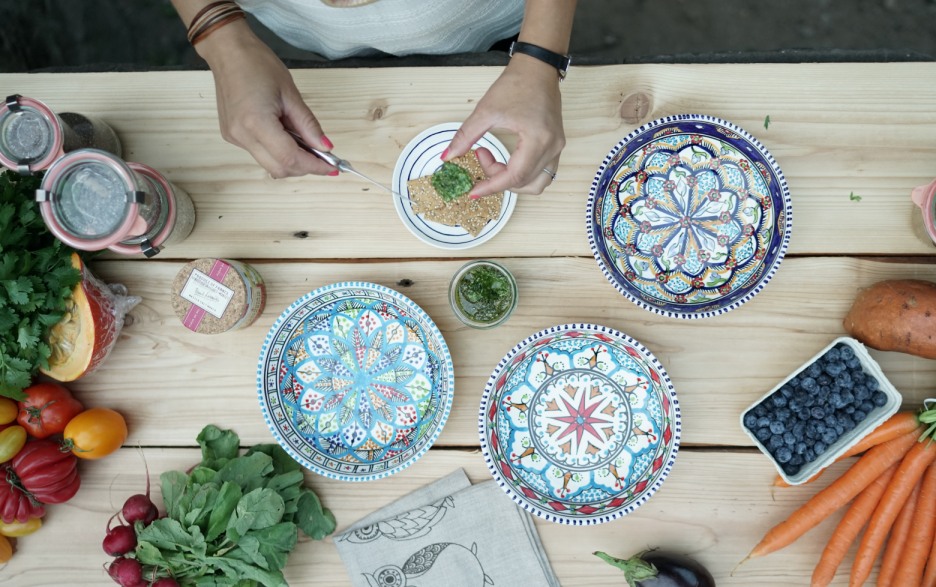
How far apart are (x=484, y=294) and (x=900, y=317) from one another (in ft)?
2.56

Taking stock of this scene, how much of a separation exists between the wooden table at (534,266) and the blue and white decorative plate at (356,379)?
5 centimetres

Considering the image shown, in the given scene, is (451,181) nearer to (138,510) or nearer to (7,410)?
(138,510)

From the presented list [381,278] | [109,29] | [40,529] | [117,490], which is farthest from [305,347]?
[109,29]

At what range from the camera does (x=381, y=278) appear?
1312 millimetres

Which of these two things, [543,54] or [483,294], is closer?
[543,54]

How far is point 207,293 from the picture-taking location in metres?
1.21

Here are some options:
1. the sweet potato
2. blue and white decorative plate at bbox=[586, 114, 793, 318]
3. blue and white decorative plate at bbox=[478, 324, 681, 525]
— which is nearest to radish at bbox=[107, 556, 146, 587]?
blue and white decorative plate at bbox=[478, 324, 681, 525]

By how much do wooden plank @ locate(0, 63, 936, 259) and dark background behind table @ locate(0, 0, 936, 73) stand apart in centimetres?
90

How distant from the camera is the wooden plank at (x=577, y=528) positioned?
4.17 ft

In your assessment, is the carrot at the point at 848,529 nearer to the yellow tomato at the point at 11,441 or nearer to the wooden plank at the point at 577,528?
the wooden plank at the point at 577,528

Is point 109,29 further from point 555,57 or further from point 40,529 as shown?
point 555,57

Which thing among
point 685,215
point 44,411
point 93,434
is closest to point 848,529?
point 685,215

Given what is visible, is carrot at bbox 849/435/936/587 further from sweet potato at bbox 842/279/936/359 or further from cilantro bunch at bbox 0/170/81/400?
cilantro bunch at bbox 0/170/81/400

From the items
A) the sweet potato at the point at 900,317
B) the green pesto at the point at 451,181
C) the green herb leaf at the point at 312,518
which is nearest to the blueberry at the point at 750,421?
the sweet potato at the point at 900,317
